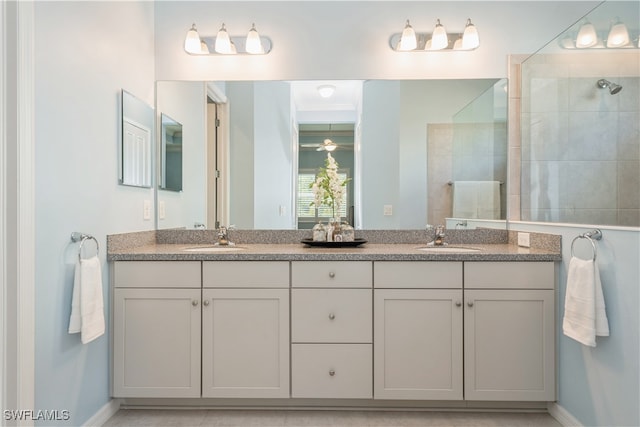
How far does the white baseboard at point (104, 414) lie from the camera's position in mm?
1867

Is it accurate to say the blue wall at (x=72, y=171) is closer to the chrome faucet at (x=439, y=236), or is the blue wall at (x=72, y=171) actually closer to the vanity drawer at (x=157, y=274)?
the vanity drawer at (x=157, y=274)

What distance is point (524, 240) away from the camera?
7.36ft

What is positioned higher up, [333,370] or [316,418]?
[333,370]

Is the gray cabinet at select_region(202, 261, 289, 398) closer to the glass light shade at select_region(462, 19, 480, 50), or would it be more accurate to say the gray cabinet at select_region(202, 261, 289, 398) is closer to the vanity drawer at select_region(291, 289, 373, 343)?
the vanity drawer at select_region(291, 289, 373, 343)

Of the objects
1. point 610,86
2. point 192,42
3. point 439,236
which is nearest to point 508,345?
point 439,236

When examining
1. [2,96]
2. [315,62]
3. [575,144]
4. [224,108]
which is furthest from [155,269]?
[575,144]

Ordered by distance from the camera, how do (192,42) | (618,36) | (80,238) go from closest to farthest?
(80,238), (618,36), (192,42)

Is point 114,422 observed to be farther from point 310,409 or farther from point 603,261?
point 603,261

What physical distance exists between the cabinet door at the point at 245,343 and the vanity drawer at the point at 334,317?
8 centimetres

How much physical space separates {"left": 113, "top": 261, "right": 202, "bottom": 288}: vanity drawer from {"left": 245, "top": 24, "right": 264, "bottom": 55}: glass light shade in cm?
136

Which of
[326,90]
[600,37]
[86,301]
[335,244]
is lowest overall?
[86,301]

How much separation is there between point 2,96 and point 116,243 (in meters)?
0.87

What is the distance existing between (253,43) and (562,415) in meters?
2.62

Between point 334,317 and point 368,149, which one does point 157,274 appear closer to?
point 334,317
